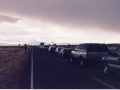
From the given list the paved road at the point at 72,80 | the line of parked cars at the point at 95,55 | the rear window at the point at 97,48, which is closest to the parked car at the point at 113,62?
the line of parked cars at the point at 95,55

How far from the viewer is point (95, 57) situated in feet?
64.5

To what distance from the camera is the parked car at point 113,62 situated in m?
13.5

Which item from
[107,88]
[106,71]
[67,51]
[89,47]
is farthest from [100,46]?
[67,51]

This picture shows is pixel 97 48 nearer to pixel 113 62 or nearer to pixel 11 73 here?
pixel 113 62

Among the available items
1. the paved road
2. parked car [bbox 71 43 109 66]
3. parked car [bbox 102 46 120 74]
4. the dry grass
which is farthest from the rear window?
the dry grass

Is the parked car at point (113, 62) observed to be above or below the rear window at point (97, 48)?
below

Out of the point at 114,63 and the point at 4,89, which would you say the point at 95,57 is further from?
the point at 4,89

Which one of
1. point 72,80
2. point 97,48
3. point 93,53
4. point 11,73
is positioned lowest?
point 11,73

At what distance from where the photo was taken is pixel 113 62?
1418cm

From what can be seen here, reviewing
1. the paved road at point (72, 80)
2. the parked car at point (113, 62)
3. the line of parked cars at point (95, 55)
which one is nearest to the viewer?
the paved road at point (72, 80)

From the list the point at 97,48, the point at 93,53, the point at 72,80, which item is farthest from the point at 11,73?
the point at 97,48

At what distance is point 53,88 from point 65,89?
62 centimetres

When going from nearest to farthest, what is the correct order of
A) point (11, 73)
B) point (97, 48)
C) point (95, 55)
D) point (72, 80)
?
point (72, 80) < point (11, 73) < point (95, 55) < point (97, 48)

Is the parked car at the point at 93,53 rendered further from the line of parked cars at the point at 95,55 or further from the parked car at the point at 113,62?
the parked car at the point at 113,62
